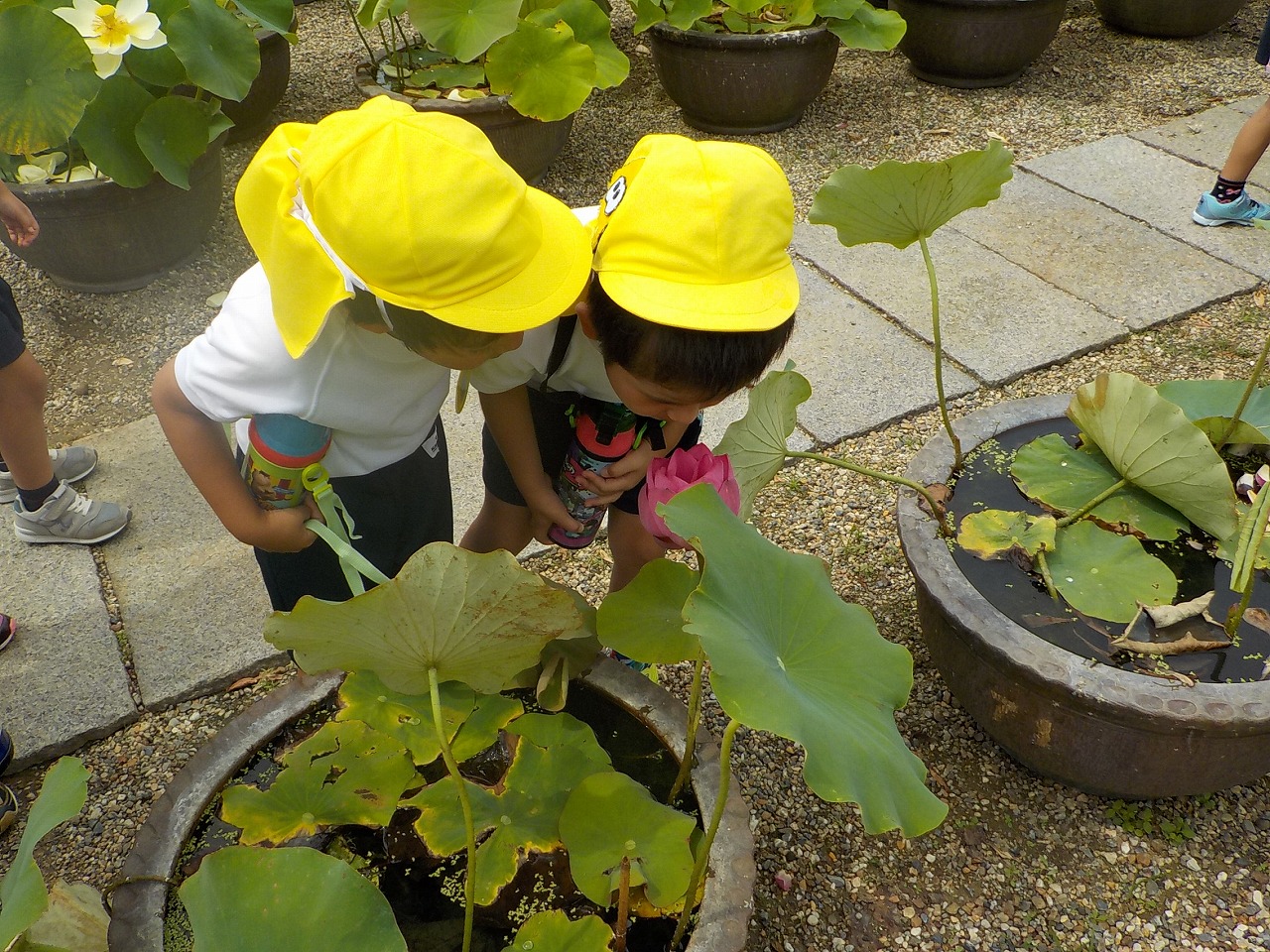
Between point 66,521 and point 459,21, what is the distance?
5.80 ft

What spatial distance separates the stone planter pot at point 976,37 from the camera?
3.64 meters

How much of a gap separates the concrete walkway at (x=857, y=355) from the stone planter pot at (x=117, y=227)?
0.66 meters

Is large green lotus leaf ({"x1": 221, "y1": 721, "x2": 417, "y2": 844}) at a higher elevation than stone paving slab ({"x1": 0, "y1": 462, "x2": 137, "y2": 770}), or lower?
higher

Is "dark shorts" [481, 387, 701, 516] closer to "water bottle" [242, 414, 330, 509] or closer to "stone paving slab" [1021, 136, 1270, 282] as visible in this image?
"water bottle" [242, 414, 330, 509]

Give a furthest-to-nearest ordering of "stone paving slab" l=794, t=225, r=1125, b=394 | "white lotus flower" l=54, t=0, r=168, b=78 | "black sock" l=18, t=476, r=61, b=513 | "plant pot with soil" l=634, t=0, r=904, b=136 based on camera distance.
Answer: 1. "plant pot with soil" l=634, t=0, r=904, b=136
2. "stone paving slab" l=794, t=225, r=1125, b=394
3. "white lotus flower" l=54, t=0, r=168, b=78
4. "black sock" l=18, t=476, r=61, b=513

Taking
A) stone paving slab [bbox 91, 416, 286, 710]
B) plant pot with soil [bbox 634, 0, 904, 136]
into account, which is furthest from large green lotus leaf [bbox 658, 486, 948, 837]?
plant pot with soil [bbox 634, 0, 904, 136]

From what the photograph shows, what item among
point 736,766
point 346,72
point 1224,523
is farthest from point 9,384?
point 346,72

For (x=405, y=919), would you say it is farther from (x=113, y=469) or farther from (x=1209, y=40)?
(x=1209, y=40)

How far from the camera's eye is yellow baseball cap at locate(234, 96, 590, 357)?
36.6 inches

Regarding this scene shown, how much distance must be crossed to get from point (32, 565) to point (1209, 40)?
15.7 ft

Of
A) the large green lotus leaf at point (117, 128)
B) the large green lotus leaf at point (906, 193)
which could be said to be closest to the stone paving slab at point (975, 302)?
the large green lotus leaf at point (906, 193)

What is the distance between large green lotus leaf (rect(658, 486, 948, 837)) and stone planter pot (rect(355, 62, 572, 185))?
2.24 m

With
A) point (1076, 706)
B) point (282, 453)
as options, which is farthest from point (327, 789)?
point (1076, 706)

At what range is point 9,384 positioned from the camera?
1.83 meters
